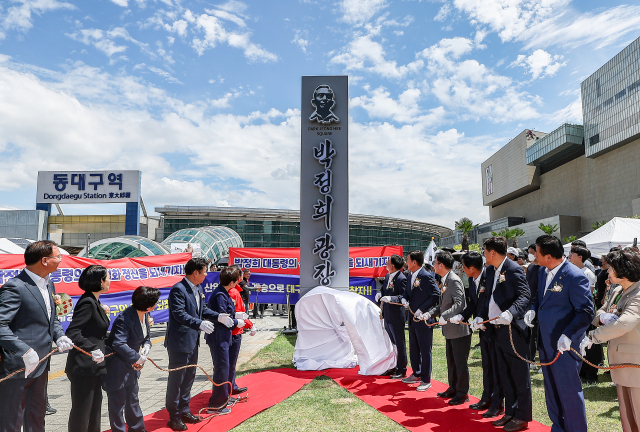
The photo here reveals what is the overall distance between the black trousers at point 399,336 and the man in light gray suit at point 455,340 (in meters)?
1.13

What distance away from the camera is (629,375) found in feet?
10.8

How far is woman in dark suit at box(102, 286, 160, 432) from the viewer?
143 inches

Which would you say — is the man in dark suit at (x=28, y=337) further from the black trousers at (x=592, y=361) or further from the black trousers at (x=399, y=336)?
the black trousers at (x=592, y=361)

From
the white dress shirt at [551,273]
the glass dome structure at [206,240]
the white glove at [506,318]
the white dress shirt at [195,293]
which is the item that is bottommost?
→ the white glove at [506,318]

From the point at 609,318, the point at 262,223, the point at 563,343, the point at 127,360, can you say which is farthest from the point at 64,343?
the point at 262,223

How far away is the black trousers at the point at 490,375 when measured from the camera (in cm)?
461

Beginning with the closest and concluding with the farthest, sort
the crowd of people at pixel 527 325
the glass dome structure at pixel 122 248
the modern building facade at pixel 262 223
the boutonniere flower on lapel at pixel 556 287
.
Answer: the crowd of people at pixel 527 325 < the boutonniere flower on lapel at pixel 556 287 < the glass dome structure at pixel 122 248 < the modern building facade at pixel 262 223

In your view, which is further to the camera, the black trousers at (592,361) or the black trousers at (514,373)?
the black trousers at (592,361)

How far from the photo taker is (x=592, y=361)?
20.8 ft

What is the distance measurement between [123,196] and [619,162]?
51.8 m

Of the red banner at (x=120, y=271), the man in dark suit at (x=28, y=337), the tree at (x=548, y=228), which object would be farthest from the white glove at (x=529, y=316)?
the tree at (x=548, y=228)

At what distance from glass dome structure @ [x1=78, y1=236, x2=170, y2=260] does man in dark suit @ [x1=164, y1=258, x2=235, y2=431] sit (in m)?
15.9

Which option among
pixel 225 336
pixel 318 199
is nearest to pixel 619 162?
pixel 318 199

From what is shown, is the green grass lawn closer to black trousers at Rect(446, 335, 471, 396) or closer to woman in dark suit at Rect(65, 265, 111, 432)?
black trousers at Rect(446, 335, 471, 396)
